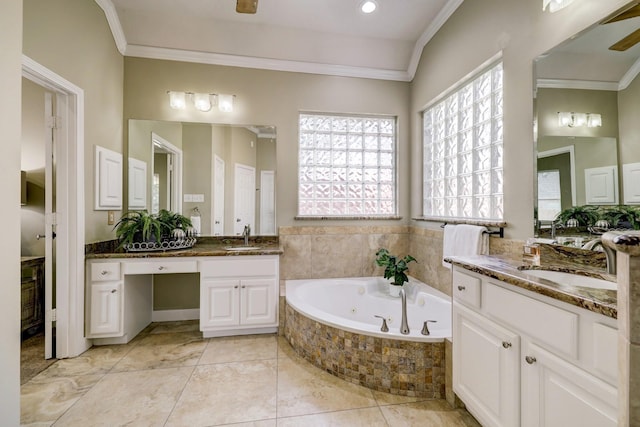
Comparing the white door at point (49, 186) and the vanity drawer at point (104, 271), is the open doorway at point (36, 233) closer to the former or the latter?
the white door at point (49, 186)

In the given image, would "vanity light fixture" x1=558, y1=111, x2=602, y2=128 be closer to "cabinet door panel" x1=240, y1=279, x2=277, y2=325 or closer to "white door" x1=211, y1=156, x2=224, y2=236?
"cabinet door panel" x1=240, y1=279, x2=277, y2=325

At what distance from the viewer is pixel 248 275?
2.56 m

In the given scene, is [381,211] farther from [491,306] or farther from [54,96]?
[54,96]

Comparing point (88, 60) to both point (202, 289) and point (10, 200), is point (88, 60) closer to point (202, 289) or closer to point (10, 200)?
point (10, 200)

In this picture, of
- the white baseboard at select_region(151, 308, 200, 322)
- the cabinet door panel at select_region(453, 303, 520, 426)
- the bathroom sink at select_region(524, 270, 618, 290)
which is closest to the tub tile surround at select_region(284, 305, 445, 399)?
the cabinet door panel at select_region(453, 303, 520, 426)

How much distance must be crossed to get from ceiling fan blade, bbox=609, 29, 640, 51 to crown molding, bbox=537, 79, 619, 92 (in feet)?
0.48

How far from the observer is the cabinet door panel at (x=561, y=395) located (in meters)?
0.87

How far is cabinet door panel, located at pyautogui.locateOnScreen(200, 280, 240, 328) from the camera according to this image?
2498 mm

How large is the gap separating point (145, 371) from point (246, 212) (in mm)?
1559

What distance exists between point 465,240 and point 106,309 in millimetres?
2908

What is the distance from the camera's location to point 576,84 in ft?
4.82

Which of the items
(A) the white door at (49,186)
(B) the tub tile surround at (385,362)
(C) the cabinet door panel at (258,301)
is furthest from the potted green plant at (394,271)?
(A) the white door at (49,186)

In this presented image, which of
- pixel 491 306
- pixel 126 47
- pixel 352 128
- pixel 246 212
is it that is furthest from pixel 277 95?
pixel 491 306

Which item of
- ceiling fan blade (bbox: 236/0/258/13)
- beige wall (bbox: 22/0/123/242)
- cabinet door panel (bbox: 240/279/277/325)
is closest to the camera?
beige wall (bbox: 22/0/123/242)
